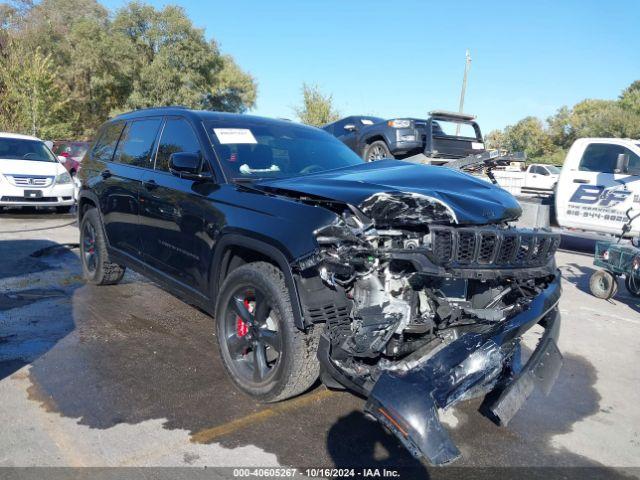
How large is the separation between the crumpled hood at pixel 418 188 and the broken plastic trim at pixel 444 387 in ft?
2.02

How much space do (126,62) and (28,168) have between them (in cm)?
2235

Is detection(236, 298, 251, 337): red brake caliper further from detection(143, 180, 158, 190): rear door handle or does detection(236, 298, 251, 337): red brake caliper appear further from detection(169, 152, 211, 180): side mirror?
detection(143, 180, 158, 190): rear door handle

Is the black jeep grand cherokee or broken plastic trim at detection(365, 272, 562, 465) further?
the black jeep grand cherokee

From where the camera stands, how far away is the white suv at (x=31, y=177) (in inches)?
430

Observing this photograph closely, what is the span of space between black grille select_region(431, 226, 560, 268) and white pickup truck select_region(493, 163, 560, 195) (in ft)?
25.7

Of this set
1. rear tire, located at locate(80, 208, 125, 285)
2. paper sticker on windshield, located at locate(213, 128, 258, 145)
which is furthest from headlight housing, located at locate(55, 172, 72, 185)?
paper sticker on windshield, located at locate(213, 128, 258, 145)

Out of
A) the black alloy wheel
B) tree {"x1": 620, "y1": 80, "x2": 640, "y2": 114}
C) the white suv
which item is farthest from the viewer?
tree {"x1": 620, "y1": 80, "x2": 640, "y2": 114}

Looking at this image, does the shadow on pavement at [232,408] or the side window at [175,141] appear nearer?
the shadow on pavement at [232,408]

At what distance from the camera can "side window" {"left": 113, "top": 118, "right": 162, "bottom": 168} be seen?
4.91 meters

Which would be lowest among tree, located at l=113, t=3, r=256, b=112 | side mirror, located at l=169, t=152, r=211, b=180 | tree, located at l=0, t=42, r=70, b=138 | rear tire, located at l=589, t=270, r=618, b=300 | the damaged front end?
rear tire, located at l=589, t=270, r=618, b=300

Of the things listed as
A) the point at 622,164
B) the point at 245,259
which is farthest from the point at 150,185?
the point at 622,164

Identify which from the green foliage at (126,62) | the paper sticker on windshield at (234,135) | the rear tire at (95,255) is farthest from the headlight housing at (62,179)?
the green foliage at (126,62)

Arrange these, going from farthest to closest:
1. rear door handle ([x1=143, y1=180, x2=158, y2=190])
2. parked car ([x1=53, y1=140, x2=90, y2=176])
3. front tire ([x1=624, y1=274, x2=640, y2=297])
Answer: parked car ([x1=53, y1=140, x2=90, y2=176]), front tire ([x1=624, y1=274, x2=640, y2=297]), rear door handle ([x1=143, y1=180, x2=158, y2=190])

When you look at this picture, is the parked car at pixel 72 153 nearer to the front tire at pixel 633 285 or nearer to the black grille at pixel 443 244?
the front tire at pixel 633 285
